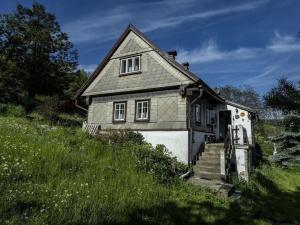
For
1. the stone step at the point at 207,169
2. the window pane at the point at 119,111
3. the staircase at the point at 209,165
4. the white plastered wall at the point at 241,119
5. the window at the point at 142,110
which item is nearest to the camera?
the staircase at the point at 209,165

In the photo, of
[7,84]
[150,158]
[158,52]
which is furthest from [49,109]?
[150,158]

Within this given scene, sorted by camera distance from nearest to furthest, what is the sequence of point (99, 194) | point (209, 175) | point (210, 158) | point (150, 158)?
point (99, 194), point (150, 158), point (209, 175), point (210, 158)

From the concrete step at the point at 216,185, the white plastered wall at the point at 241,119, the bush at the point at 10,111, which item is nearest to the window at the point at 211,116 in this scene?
the white plastered wall at the point at 241,119

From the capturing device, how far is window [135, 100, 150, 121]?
16.4 meters

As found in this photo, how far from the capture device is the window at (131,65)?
17.6 m

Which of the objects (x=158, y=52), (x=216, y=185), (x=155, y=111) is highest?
(x=158, y=52)

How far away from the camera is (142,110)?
16.8m

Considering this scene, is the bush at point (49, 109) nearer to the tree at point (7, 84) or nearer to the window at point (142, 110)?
the tree at point (7, 84)

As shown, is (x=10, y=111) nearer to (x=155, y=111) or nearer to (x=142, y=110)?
(x=142, y=110)

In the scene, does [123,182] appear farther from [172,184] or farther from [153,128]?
[153,128]

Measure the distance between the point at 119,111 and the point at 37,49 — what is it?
83.3ft

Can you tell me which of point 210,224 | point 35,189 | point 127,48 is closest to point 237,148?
point 210,224

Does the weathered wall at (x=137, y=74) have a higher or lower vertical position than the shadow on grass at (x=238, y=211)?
higher

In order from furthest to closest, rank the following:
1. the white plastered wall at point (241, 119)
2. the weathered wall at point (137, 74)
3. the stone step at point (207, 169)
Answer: the white plastered wall at point (241, 119) < the weathered wall at point (137, 74) < the stone step at point (207, 169)
